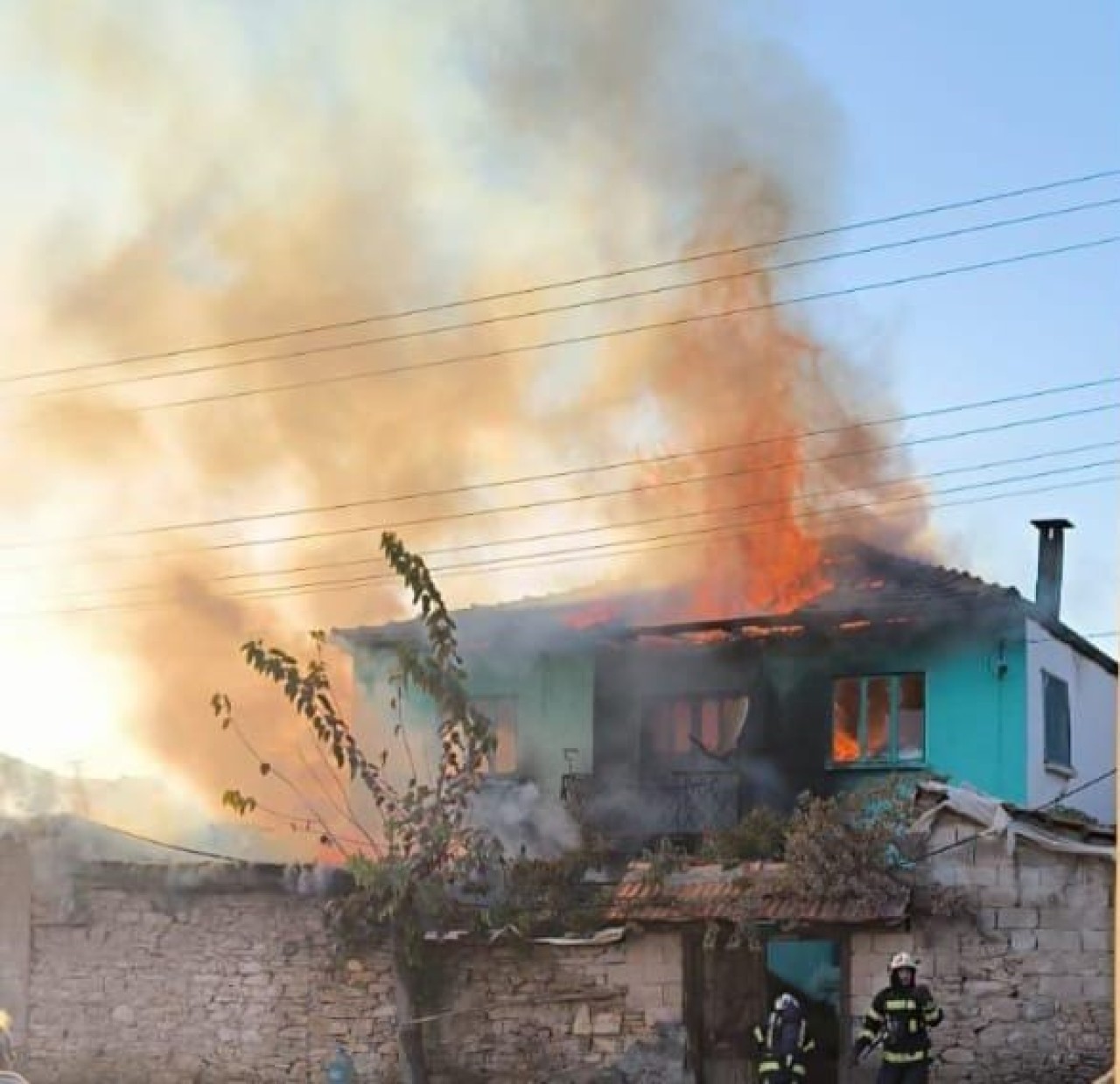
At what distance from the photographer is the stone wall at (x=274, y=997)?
19688 mm

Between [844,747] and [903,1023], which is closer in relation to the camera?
[903,1023]

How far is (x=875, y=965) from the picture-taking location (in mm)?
18797

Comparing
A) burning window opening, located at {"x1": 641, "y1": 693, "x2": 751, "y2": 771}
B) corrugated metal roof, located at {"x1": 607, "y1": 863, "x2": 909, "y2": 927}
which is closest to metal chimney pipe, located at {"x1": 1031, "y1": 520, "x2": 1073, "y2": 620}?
burning window opening, located at {"x1": 641, "y1": 693, "x2": 751, "y2": 771}

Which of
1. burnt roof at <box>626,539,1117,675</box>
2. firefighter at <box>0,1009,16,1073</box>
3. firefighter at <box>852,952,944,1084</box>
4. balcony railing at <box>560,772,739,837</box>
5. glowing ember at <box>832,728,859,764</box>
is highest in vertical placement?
burnt roof at <box>626,539,1117,675</box>

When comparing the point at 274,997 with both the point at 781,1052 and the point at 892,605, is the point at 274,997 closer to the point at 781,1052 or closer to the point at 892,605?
the point at 781,1052

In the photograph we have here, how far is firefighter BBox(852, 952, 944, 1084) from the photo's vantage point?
1692cm

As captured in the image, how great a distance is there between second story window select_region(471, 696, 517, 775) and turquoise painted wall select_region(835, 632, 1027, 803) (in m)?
5.27

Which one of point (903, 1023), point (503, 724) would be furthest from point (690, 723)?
point (903, 1023)

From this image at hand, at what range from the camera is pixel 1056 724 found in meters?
28.7

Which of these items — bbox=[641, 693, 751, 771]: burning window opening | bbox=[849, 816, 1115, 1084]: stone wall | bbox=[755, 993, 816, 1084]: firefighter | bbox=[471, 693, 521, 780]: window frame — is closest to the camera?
bbox=[755, 993, 816, 1084]: firefighter

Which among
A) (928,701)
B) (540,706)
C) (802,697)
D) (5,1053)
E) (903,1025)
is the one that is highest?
(540,706)

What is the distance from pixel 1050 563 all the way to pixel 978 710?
3657 mm

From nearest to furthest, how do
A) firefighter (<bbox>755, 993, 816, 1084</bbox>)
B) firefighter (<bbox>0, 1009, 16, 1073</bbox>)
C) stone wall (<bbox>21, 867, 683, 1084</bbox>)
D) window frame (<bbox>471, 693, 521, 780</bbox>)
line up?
1. firefighter (<bbox>0, 1009, 16, 1073</bbox>)
2. firefighter (<bbox>755, 993, 816, 1084</bbox>)
3. stone wall (<bbox>21, 867, 683, 1084</bbox>)
4. window frame (<bbox>471, 693, 521, 780</bbox>)

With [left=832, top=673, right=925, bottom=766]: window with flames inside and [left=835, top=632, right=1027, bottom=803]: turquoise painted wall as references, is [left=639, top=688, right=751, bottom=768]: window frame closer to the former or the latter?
[left=832, top=673, right=925, bottom=766]: window with flames inside
